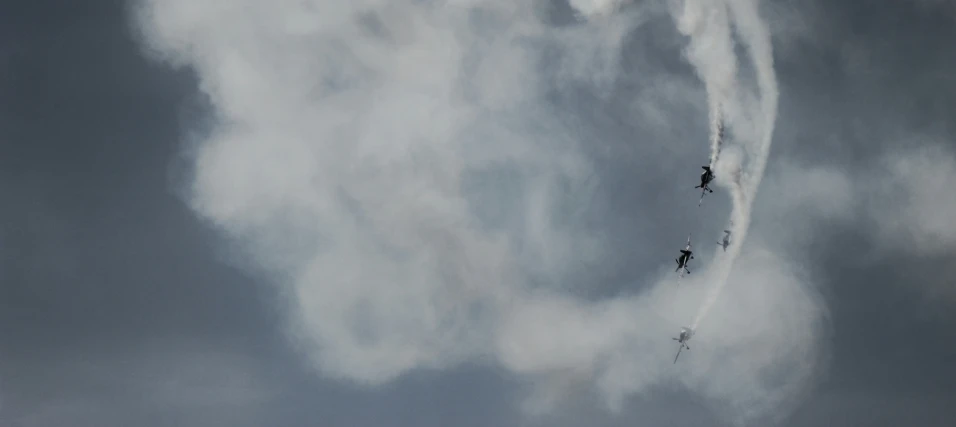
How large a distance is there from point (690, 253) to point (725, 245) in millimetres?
10409

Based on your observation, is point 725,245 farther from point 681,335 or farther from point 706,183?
point 681,335

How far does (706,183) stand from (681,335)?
23.7 meters

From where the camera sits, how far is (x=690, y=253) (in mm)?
132250

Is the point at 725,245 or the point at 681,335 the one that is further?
the point at 681,335

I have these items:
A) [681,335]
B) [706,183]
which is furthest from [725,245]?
[681,335]

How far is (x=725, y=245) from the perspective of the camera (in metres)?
122

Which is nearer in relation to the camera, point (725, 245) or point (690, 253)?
point (725, 245)

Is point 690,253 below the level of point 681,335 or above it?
above

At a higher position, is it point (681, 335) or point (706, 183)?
point (706, 183)

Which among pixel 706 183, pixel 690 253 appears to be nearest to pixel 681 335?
pixel 690 253

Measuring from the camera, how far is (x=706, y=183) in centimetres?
12550

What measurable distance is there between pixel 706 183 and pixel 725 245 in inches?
371

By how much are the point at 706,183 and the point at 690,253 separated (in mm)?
12277

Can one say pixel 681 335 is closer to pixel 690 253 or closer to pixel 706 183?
pixel 690 253
